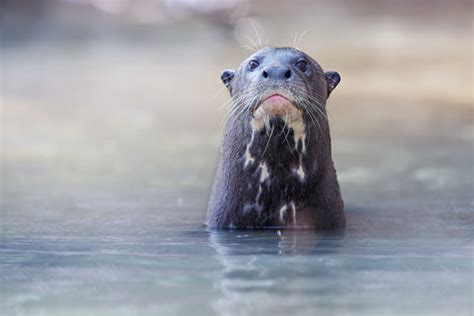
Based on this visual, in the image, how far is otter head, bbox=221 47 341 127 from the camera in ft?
20.2

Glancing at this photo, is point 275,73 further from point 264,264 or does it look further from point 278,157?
point 264,264

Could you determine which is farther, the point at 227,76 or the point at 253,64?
the point at 227,76

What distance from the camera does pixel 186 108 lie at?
12.3 metres

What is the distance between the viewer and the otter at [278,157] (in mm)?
6375

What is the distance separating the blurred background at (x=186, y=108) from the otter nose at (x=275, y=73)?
3.40ft

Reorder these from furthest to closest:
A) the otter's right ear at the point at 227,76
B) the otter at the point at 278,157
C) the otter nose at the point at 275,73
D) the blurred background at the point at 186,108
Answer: the blurred background at the point at 186,108 → the otter's right ear at the point at 227,76 → the otter at the point at 278,157 → the otter nose at the point at 275,73

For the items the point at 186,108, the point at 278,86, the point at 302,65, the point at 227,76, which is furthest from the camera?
the point at 186,108

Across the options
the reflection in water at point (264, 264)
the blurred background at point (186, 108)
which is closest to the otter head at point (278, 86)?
the reflection in water at point (264, 264)

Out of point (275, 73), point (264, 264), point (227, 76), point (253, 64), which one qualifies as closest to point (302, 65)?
point (253, 64)

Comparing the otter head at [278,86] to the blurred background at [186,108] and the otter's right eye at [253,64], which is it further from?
the blurred background at [186,108]

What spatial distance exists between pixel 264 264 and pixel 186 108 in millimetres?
6930

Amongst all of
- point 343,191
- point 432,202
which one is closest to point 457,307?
point 432,202

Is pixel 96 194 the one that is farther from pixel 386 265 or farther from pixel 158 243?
pixel 386 265

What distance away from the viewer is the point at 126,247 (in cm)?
610
